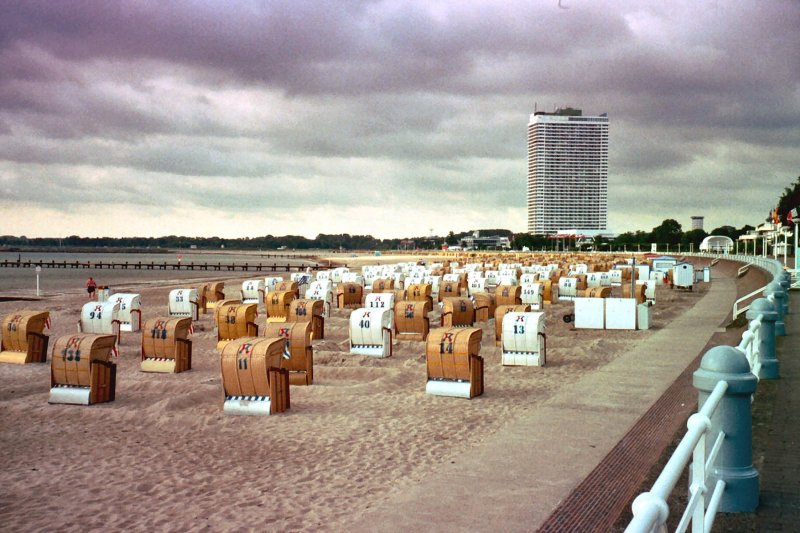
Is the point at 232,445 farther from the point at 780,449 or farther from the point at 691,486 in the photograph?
the point at 691,486

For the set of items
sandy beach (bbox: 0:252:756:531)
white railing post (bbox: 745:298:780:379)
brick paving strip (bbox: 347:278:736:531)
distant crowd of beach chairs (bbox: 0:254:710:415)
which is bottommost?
sandy beach (bbox: 0:252:756:531)

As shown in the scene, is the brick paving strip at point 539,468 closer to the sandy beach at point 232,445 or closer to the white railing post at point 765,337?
the sandy beach at point 232,445

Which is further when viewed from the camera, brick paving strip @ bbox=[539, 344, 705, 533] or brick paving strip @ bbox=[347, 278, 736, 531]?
brick paving strip @ bbox=[347, 278, 736, 531]

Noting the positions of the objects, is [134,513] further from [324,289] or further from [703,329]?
[324,289]

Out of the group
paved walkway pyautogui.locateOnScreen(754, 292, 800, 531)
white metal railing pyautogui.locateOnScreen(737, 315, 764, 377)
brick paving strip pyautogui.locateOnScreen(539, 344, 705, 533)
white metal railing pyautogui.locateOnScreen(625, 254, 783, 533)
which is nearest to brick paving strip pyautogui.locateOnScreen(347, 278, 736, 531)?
brick paving strip pyautogui.locateOnScreen(539, 344, 705, 533)

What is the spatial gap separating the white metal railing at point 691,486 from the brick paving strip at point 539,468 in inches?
102

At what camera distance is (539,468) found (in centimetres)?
859

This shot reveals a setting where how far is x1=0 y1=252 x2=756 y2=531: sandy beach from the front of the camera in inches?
305

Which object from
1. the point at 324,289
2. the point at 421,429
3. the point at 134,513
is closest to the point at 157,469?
the point at 134,513

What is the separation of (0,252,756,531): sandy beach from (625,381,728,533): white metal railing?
4026 millimetres

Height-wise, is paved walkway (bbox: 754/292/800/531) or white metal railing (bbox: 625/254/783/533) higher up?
white metal railing (bbox: 625/254/783/533)

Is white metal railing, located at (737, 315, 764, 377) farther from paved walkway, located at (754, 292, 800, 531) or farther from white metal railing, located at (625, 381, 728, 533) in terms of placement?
white metal railing, located at (625, 381, 728, 533)

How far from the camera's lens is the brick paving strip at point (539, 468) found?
7023mm

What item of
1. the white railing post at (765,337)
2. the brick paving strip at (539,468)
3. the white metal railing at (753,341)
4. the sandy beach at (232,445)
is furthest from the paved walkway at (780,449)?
the sandy beach at (232,445)
